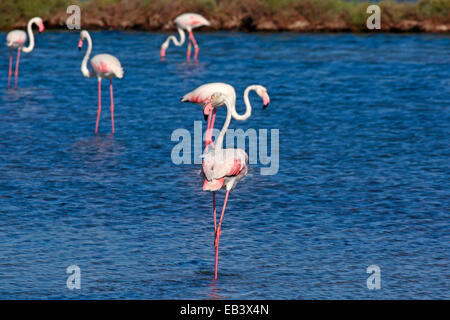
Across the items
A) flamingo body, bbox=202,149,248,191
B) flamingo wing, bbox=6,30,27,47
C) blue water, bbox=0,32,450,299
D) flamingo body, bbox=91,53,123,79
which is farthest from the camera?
flamingo wing, bbox=6,30,27,47

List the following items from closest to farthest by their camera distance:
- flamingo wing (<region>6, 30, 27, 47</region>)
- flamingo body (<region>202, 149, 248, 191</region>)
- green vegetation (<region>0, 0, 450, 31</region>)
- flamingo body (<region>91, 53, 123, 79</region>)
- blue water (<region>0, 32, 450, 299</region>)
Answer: blue water (<region>0, 32, 450, 299</region>)
flamingo body (<region>202, 149, 248, 191</region>)
flamingo body (<region>91, 53, 123, 79</region>)
flamingo wing (<region>6, 30, 27, 47</region>)
green vegetation (<region>0, 0, 450, 31</region>)

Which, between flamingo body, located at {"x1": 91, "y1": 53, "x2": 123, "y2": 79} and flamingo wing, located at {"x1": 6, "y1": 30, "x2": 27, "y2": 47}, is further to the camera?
flamingo wing, located at {"x1": 6, "y1": 30, "x2": 27, "y2": 47}

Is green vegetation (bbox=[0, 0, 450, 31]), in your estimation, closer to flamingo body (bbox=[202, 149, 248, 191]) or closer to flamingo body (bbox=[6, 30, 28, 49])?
flamingo body (bbox=[6, 30, 28, 49])

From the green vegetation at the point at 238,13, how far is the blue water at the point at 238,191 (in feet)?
19.7

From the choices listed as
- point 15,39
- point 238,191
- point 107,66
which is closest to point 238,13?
point 15,39

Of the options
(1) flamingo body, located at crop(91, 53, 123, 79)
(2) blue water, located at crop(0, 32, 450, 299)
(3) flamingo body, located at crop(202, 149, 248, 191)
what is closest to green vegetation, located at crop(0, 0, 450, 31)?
(2) blue water, located at crop(0, 32, 450, 299)

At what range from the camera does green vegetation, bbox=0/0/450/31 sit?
103ft

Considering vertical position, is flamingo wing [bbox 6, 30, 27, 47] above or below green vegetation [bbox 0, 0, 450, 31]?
below

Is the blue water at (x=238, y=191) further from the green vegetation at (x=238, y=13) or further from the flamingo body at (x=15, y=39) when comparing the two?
the green vegetation at (x=238, y=13)

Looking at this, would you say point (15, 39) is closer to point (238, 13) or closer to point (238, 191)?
point (238, 191)

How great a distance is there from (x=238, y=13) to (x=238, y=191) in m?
19.7

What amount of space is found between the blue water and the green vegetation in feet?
19.7

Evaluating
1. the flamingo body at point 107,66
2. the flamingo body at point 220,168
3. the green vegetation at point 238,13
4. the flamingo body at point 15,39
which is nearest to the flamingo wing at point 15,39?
the flamingo body at point 15,39
